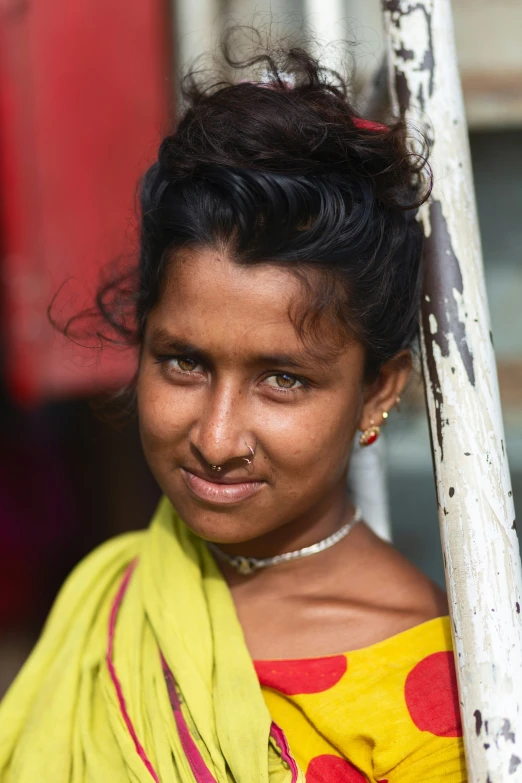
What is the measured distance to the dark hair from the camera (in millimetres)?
1029

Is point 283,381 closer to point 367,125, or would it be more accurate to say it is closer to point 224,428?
point 224,428

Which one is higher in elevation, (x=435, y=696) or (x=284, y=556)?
(x=284, y=556)

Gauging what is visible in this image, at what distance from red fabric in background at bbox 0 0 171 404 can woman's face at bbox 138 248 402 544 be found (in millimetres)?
1387

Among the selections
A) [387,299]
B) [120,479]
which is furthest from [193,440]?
[120,479]

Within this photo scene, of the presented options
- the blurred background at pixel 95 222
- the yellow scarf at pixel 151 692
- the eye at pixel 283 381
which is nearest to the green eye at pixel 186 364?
the eye at pixel 283 381

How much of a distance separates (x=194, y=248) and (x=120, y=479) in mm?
2340

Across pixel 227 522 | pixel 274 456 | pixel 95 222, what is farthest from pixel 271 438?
pixel 95 222

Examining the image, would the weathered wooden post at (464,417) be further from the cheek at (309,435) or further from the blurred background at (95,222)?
the blurred background at (95,222)

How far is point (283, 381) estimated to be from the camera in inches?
42.5

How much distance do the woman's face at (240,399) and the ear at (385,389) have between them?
2 cm

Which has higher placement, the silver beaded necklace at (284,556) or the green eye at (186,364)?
the green eye at (186,364)

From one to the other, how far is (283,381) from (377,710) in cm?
44

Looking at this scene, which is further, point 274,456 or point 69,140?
point 69,140

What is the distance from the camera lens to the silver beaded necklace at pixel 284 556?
49.8 inches
